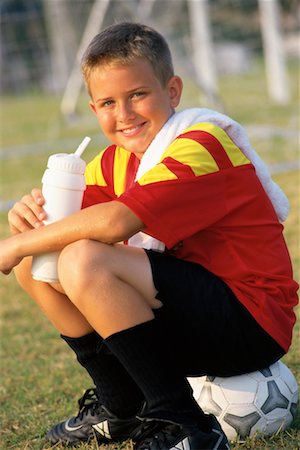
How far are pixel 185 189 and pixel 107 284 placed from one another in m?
0.35

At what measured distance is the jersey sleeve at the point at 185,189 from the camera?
2537 mm

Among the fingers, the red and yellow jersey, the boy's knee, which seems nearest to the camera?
the boy's knee

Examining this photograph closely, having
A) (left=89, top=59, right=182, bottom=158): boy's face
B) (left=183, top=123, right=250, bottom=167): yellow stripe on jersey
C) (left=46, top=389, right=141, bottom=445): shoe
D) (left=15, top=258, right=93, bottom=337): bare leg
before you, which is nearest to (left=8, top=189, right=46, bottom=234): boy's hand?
(left=15, top=258, right=93, bottom=337): bare leg

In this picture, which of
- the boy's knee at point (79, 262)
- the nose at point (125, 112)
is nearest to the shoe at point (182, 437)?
the boy's knee at point (79, 262)

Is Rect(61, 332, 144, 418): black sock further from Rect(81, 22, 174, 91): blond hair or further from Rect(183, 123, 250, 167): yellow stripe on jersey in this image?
Rect(81, 22, 174, 91): blond hair

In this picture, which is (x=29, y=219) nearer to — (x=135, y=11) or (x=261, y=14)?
(x=135, y=11)

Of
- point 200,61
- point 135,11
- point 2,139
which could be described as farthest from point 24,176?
point 200,61

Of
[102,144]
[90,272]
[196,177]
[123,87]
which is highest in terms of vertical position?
[123,87]

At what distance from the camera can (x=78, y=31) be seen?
18.1 metres

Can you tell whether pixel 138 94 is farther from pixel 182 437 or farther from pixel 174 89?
pixel 182 437

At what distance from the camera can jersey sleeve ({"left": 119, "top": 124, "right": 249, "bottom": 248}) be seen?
2537 millimetres

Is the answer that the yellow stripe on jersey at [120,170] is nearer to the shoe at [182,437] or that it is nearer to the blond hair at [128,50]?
the blond hair at [128,50]

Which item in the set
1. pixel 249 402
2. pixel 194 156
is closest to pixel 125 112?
pixel 194 156

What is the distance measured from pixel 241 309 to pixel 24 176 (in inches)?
330
